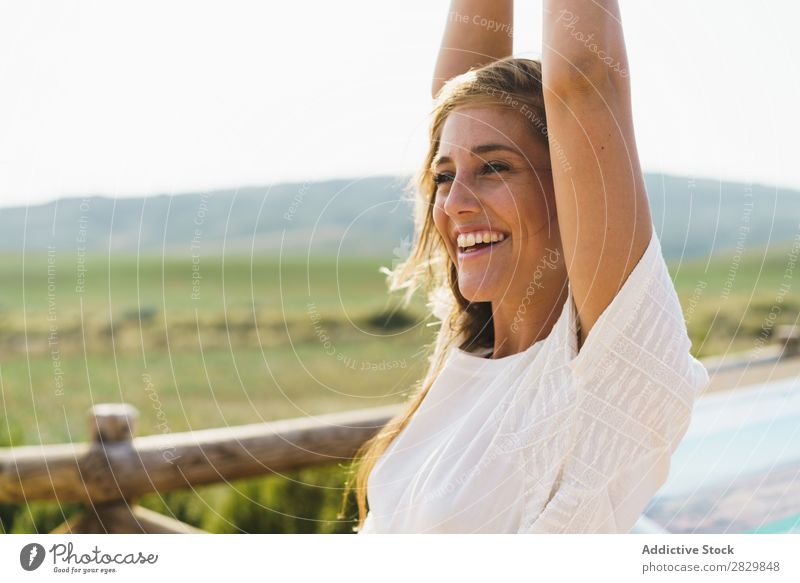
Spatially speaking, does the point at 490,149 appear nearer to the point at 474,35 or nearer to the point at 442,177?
the point at 442,177

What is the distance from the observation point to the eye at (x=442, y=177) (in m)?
0.86

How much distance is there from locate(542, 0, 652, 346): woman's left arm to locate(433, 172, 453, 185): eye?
20 cm

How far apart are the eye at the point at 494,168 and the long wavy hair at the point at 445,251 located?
50mm

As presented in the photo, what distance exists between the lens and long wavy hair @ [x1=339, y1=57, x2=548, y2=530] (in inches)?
31.8

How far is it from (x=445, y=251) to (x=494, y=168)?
212mm

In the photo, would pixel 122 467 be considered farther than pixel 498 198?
Yes

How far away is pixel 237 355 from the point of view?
296 inches

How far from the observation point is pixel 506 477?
2.43 feet

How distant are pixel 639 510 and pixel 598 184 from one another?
333mm

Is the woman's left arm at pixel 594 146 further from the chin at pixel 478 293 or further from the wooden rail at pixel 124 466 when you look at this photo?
the wooden rail at pixel 124 466
